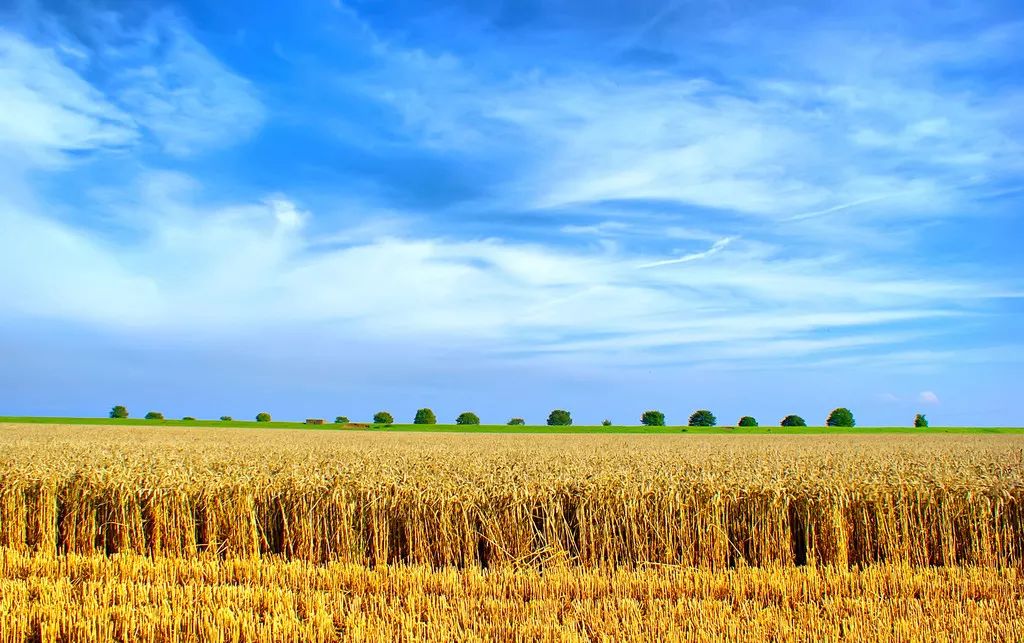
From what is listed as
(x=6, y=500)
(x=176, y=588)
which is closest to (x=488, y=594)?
(x=176, y=588)

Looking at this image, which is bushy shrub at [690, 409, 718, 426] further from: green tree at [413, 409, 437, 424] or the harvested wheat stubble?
the harvested wheat stubble

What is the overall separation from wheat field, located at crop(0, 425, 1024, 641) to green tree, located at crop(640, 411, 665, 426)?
164ft

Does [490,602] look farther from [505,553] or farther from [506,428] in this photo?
[506,428]

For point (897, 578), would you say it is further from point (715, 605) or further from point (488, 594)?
point (488, 594)

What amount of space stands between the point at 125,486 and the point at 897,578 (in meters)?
10.9

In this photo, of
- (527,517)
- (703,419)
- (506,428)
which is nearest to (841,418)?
(703,419)

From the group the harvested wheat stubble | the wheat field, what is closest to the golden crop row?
the wheat field

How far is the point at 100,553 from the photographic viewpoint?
10664mm

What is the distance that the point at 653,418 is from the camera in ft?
206

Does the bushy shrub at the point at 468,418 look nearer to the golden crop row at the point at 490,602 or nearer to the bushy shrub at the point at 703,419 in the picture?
the bushy shrub at the point at 703,419

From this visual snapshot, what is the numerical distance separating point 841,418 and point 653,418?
17.5 meters

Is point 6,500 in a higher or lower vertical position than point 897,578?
higher

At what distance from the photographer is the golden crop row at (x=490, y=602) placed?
264 inches

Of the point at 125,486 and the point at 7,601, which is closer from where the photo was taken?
the point at 7,601
